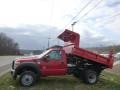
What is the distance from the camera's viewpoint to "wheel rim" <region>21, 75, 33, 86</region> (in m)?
17.9

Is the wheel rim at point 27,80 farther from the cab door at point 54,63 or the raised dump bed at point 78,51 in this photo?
the raised dump bed at point 78,51

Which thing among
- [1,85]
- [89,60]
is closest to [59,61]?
[89,60]

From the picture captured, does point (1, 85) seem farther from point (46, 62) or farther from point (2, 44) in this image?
point (2, 44)

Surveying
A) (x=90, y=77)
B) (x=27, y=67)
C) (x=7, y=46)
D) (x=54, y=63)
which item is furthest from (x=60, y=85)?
(x=7, y=46)

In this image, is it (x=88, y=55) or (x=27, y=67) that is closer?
(x=27, y=67)

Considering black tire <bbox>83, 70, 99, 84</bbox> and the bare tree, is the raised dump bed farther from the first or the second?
the bare tree

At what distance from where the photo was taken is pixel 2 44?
5851 inches

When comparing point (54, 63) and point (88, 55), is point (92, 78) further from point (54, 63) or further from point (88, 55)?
point (54, 63)

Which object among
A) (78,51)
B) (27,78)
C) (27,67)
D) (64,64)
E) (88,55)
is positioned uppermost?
(78,51)

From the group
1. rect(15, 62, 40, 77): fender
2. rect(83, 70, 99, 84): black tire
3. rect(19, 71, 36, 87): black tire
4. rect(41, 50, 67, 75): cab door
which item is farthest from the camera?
rect(83, 70, 99, 84): black tire

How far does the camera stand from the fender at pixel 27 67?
1820cm

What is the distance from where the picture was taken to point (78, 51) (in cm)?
1941

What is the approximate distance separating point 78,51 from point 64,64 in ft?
3.78

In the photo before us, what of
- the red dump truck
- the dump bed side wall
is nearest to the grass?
the red dump truck
